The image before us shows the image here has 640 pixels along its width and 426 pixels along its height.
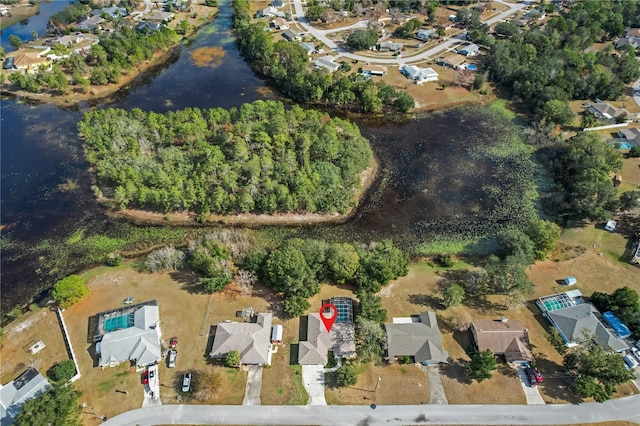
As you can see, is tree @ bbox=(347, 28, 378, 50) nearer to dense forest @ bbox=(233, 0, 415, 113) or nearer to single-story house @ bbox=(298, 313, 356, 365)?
dense forest @ bbox=(233, 0, 415, 113)

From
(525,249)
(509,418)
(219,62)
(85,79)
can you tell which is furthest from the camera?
(219,62)

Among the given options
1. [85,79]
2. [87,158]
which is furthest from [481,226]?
[85,79]

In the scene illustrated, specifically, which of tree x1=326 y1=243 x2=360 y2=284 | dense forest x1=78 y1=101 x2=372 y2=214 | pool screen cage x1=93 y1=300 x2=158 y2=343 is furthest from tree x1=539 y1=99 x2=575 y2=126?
pool screen cage x1=93 y1=300 x2=158 y2=343

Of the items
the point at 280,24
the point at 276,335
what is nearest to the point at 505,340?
the point at 276,335

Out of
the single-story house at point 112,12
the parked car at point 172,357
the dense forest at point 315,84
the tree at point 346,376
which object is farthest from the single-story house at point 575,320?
the single-story house at point 112,12

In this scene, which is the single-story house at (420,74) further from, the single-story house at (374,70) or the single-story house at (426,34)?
the single-story house at (426,34)

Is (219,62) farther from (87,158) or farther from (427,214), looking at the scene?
(427,214)

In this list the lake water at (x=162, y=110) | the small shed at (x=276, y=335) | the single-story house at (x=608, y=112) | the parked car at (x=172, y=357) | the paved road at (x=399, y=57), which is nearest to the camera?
the parked car at (x=172, y=357)
